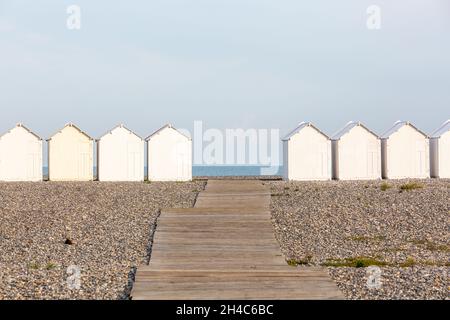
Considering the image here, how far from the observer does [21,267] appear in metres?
13.7

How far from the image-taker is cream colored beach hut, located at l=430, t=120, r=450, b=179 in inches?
1208

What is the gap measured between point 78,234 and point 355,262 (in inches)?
263

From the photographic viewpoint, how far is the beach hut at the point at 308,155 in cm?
2953

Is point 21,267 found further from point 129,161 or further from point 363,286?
point 129,161

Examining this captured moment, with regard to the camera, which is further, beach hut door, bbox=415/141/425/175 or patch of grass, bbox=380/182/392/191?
beach hut door, bbox=415/141/425/175

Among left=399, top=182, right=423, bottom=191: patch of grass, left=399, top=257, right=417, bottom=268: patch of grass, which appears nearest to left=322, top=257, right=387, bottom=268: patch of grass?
left=399, top=257, right=417, bottom=268: patch of grass

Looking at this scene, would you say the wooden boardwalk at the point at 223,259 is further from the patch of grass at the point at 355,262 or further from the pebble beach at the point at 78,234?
the patch of grass at the point at 355,262

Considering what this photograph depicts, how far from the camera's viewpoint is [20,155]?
2950cm

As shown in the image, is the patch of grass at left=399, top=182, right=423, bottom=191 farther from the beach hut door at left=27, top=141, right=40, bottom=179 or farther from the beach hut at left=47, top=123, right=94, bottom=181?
the beach hut door at left=27, top=141, right=40, bottom=179

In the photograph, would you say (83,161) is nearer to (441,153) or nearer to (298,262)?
(441,153)

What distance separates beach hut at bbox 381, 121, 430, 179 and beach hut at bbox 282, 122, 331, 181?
7.90 ft

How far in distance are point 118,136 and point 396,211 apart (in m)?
12.8

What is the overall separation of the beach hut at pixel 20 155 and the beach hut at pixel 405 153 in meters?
13.6
